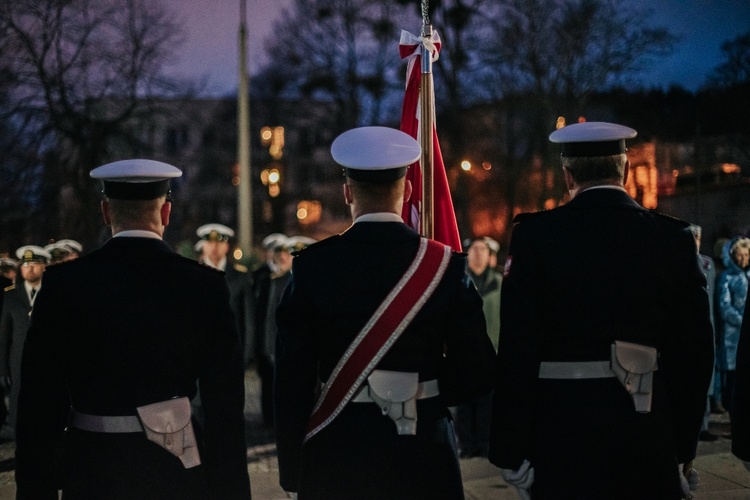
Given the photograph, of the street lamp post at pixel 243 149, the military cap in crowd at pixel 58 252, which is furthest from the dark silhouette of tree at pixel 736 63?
the military cap in crowd at pixel 58 252

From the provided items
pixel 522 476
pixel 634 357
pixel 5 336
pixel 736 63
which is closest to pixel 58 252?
pixel 5 336

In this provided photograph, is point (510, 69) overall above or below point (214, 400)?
above

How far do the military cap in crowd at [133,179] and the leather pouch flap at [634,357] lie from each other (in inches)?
69.6

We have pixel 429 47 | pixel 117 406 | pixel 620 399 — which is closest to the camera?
pixel 117 406

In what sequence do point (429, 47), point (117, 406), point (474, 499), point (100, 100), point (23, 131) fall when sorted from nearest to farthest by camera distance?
point (117, 406)
point (429, 47)
point (474, 499)
point (23, 131)
point (100, 100)

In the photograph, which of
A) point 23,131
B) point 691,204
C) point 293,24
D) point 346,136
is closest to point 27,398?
point 346,136

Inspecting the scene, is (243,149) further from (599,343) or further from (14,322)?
(599,343)

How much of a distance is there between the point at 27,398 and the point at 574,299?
1994 mm

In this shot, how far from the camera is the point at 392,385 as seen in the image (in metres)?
2.96

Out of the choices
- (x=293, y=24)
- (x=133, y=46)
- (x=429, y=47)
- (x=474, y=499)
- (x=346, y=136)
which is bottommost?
(x=474, y=499)

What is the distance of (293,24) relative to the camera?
33.4 m

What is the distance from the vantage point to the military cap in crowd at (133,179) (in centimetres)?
299

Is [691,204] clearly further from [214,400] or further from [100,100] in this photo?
[214,400]

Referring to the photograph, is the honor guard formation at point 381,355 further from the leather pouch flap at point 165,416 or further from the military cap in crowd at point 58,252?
the military cap in crowd at point 58,252
